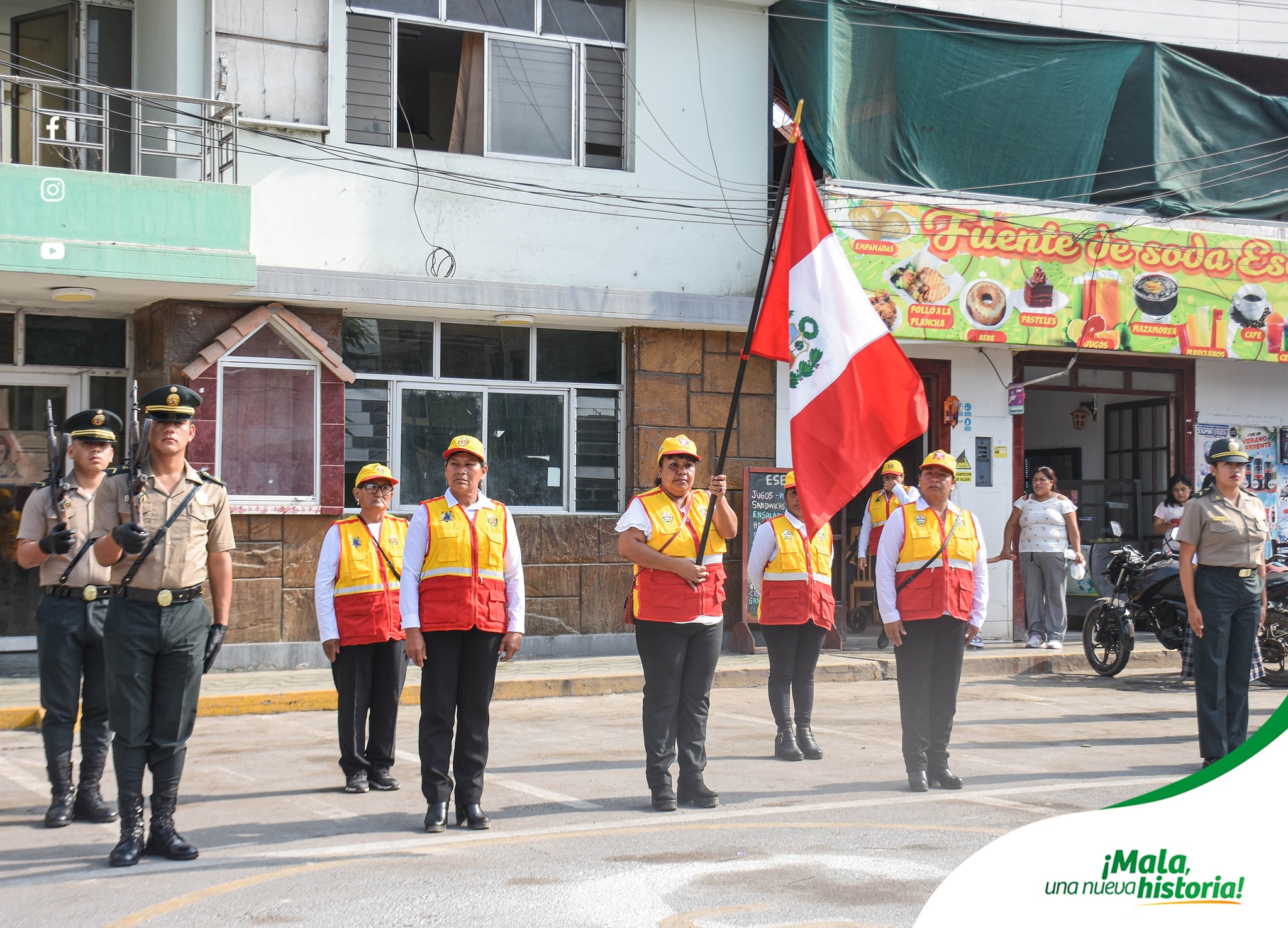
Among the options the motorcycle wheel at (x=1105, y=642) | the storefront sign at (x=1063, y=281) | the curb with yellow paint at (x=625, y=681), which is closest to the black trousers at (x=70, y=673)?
the curb with yellow paint at (x=625, y=681)

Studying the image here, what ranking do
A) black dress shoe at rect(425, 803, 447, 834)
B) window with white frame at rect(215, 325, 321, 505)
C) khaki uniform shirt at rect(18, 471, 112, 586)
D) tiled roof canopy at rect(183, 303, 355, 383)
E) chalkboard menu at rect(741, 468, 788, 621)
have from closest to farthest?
1. black dress shoe at rect(425, 803, 447, 834)
2. khaki uniform shirt at rect(18, 471, 112, 586)
3. tiled roof canopy at rect(183, 303, 355, 383)
4. window with white frame at rect(215, 325, 321, 505)
5. chalkboard menu at rect(741, 468, 788, 621)

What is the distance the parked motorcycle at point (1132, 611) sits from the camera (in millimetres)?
13148

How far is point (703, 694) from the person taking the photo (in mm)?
7625

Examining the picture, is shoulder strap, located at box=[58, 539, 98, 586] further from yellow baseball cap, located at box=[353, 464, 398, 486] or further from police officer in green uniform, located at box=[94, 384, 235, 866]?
yellow baseball cap, located at box=[353, 464, 398, 486]

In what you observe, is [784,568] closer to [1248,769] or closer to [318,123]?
[1248,769]

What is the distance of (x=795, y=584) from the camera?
9.21m

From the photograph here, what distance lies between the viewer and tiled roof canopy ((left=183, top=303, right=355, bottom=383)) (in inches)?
516

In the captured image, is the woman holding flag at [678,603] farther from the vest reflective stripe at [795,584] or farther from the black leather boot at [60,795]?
the black leather boot at [60,795]

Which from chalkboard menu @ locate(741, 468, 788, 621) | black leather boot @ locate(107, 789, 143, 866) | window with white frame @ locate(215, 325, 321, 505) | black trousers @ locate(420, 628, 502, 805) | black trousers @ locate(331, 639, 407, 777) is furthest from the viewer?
chalkboard menu @ locate(741, 468, 788, 621)

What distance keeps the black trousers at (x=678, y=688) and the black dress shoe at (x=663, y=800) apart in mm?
93

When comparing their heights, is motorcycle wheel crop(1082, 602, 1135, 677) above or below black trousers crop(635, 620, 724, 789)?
below

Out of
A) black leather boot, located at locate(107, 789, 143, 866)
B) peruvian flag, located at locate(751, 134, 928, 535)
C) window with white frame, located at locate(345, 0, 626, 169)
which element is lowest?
black leather boot, located at locate(107, 789, 143, 866)

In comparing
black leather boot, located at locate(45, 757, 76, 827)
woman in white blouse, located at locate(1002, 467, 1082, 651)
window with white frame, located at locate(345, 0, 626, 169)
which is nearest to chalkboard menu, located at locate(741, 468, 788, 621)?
woman in white blouse, located at locate(1002, 467, 1082, 651)

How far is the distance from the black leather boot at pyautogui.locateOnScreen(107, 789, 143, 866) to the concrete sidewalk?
5087 millimetres
